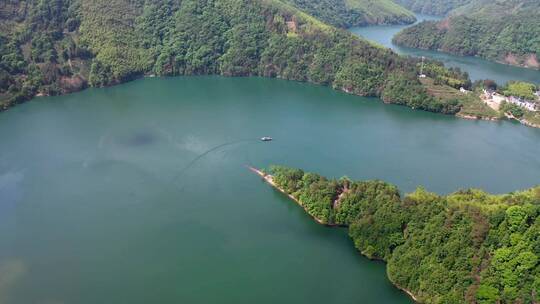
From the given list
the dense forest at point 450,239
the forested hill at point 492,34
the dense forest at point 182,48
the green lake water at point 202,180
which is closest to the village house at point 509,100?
the green lake water at point 202,180

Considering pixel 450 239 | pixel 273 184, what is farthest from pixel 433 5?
pixel 450 239

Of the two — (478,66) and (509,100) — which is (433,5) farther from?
(509,100)

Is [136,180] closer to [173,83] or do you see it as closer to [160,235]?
[160,235]

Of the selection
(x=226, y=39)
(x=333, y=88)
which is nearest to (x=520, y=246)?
(x=333, y=88)

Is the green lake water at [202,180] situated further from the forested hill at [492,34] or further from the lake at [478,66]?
the forested hill at [492,34]

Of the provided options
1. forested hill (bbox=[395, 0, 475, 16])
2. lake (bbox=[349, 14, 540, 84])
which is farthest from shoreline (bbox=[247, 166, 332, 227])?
forested hill (bbox=[395, 0, 475, 16])
